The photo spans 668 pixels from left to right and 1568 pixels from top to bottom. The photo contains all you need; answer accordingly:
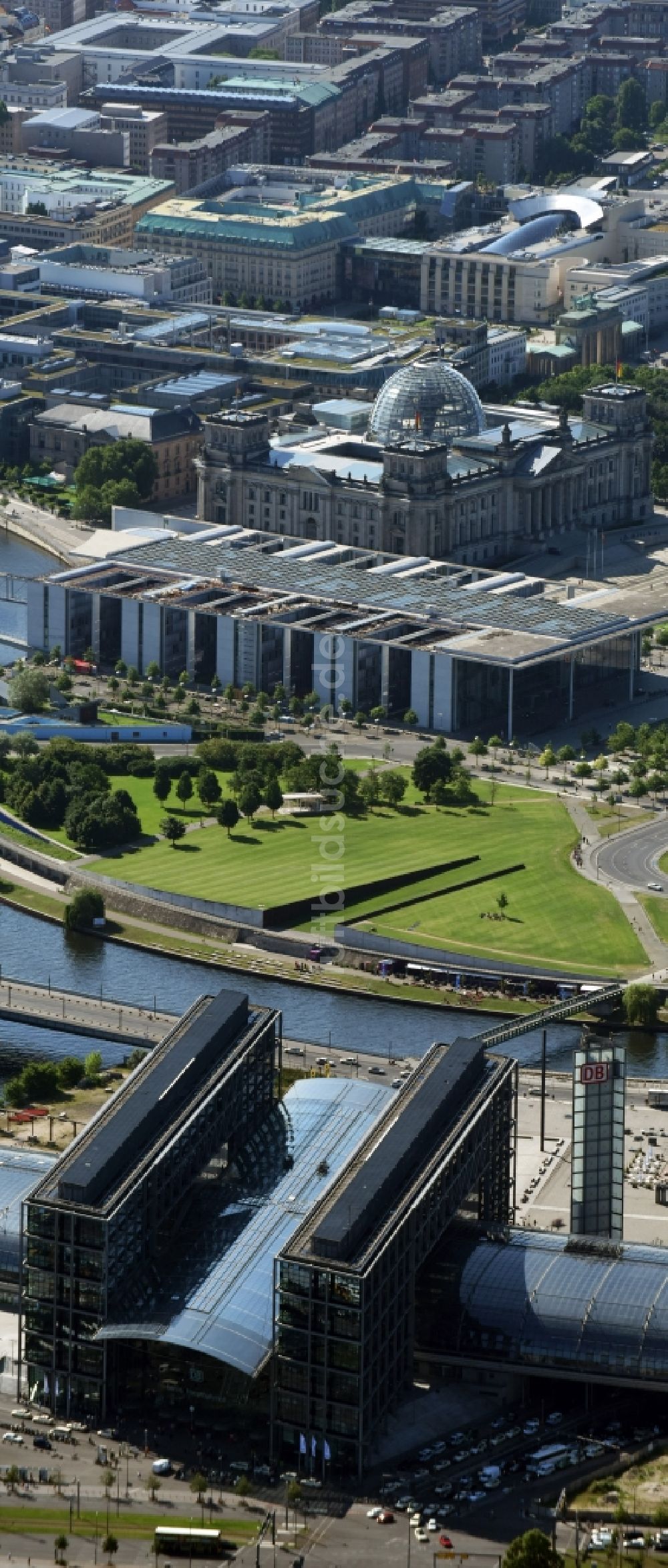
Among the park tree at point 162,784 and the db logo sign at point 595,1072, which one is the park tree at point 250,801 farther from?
the db logo sign at point 595,1072

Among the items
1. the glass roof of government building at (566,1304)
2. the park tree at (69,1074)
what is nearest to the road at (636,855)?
the park tree at (69,1074)

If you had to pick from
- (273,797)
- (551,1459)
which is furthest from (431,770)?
(551,1459)

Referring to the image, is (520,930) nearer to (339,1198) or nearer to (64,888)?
(64,888)

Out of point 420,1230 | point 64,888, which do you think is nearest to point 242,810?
point 64,888

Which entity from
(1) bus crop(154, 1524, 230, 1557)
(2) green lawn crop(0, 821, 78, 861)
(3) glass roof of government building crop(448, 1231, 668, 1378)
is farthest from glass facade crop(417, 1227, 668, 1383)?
(2) green lawn crop(0, 821, 78, 861)

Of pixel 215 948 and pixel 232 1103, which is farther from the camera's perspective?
pixel 215 948

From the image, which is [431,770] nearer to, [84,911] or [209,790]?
[209,790]

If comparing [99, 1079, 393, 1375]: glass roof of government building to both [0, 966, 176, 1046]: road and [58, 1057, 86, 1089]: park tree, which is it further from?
[0, 966, 176, 1046]: road
